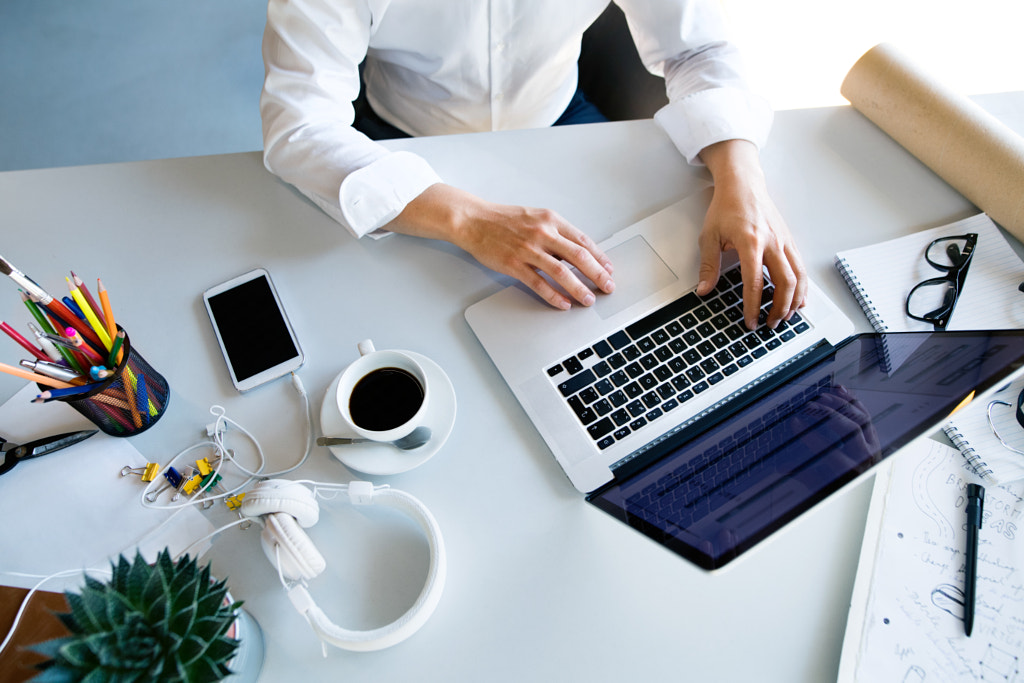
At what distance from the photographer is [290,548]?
0.56 m

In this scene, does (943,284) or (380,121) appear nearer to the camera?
(943,284)

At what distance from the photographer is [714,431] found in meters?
0.64

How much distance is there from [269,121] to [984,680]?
1034 millimetres

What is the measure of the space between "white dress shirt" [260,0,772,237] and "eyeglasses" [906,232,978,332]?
0.96 ft

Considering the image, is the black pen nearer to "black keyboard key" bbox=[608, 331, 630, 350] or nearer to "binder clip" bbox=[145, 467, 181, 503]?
"black keyboard key" bbox=[608, 331, 630, 350]

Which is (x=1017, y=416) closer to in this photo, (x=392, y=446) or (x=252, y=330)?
(x=392, y=446)

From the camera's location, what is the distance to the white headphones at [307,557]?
0.55 metres

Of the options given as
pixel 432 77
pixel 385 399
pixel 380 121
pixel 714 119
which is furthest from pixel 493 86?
pixel 385 399

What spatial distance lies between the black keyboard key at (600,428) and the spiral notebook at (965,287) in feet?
1.09

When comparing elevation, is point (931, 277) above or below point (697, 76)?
below

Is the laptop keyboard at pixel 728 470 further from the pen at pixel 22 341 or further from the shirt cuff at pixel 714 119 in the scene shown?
the pen at pixel 22 341

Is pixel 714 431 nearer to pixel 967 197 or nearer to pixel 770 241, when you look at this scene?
pixel 770 241

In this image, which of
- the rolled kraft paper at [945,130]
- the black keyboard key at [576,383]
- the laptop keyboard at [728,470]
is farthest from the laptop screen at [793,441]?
the rolled kraft paper at [945,130]

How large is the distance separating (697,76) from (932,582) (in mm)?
751
